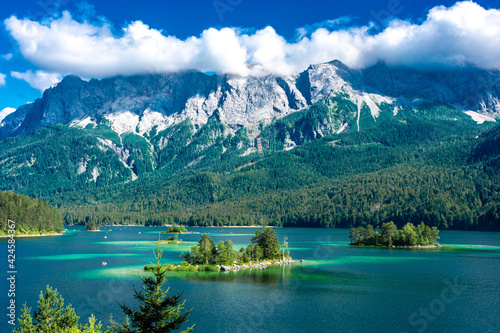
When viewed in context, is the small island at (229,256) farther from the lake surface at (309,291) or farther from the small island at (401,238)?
the small island at (401,238)

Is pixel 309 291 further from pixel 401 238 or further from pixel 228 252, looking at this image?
pixel 401 238

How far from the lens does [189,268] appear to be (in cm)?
11494

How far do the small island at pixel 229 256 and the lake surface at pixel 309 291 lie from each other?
574 cm

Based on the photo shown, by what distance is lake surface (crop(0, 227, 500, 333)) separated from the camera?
68.4 meters

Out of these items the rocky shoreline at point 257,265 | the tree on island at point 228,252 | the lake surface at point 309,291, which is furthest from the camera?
the tree on island at point 228,252

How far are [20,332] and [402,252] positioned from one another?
146 m

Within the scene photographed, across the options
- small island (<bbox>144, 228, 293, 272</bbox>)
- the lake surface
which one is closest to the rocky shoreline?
small island (<bbox>144, 228, 293, 272</bbox>)

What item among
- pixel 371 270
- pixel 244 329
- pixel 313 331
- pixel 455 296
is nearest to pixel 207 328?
pixel 244 329

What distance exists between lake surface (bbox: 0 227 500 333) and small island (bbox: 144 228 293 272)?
18.8ft

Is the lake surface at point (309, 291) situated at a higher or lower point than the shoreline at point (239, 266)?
lower

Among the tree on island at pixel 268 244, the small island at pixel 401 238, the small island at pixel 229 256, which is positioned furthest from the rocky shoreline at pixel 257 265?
the small island at pixel 401 238

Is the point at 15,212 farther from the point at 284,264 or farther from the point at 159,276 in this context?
the point at 159,276

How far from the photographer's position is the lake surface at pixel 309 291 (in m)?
68.4

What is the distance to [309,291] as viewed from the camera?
89500 millimetres
